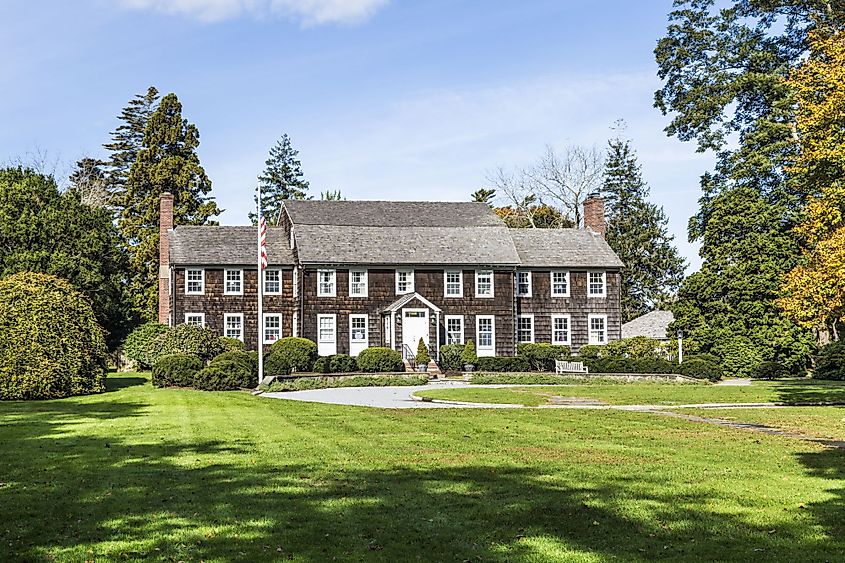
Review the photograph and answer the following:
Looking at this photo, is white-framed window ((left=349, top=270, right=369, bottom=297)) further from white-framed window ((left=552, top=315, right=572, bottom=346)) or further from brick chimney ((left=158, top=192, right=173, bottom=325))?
white-framed window ((left=552, top=315, right=572, bottom=346))

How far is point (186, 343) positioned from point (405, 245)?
528 inches

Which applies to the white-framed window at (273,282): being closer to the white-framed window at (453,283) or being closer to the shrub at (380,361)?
the shrub at (380,361)

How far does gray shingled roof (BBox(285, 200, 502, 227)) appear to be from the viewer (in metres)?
48.4

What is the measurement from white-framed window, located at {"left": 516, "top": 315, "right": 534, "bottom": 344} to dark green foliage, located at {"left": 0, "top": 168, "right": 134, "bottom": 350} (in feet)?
67.7

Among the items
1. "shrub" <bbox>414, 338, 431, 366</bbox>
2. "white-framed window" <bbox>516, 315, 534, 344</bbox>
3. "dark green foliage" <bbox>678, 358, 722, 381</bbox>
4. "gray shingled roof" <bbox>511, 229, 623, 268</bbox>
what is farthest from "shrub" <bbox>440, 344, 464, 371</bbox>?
"dark green foliage" <bbox>678, 358, 722, 381</bbox>

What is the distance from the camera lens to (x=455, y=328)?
47000 millimetres

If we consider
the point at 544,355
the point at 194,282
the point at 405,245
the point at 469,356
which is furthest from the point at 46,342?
the point at 544,355

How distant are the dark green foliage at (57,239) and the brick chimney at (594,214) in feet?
85.7

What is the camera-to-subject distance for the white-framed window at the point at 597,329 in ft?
160

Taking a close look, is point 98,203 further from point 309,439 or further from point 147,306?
point 309,439

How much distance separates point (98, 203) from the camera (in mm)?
61375

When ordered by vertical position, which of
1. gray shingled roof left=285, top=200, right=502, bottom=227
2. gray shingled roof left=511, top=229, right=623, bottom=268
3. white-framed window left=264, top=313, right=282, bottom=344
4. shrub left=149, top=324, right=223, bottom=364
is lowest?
shrub left=149, top=324, right=223, bottom=364

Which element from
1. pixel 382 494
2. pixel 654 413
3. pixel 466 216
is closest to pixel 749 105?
pixel 466 216

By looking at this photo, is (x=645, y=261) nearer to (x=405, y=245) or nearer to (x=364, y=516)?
(x=405, y=245)
